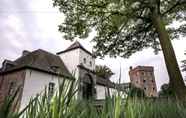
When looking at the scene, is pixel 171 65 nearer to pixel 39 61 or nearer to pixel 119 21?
pixel 119 21

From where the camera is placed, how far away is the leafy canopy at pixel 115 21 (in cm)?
807

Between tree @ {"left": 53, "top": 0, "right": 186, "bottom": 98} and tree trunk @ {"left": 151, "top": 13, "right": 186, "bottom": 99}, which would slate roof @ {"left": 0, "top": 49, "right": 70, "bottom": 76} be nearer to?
tree @ {"left": 53, "top": 0, "right": 186, "bottom": 98}

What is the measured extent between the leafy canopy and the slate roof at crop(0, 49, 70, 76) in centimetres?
994

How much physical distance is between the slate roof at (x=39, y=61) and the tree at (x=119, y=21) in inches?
393

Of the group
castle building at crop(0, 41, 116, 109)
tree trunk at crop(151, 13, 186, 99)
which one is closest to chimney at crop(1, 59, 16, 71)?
castle building at crop(0, 41, 116, 109)

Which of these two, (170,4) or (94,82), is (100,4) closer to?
(170,4)

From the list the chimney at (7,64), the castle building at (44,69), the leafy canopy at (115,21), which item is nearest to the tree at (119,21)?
the leafy canopy at (115,21)

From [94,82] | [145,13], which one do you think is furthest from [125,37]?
[94,82]

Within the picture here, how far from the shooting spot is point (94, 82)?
23.3m

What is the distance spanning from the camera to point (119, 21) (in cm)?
833

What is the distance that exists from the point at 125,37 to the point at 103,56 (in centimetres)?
156

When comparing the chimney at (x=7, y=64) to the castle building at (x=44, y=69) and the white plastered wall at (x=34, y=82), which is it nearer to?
the castle building at (x=44, y=69)

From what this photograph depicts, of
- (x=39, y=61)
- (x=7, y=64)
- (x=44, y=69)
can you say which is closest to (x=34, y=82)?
(x=44, y=69)

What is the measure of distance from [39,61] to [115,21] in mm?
13720
